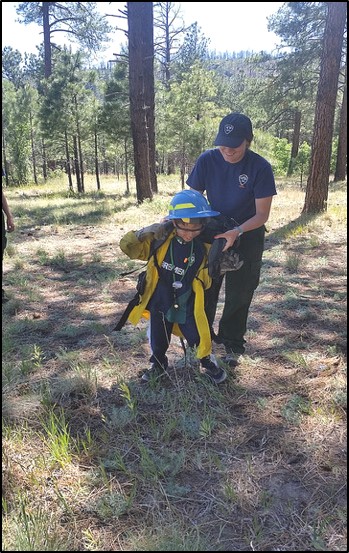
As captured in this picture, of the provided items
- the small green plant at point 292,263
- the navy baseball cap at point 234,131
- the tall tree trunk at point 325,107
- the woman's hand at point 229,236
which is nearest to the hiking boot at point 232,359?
the woman's hand at point 229,236

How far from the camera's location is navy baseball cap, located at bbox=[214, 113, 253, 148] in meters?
2.84

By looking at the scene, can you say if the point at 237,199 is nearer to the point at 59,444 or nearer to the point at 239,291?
the point at 239,291

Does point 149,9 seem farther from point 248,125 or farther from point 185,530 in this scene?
point 185,530

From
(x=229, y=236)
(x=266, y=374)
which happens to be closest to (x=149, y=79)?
(x=229, y=236)

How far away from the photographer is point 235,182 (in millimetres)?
3082

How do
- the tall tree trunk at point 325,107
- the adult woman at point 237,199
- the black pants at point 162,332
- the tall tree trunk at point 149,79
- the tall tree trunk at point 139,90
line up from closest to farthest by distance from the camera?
the adult woman at point 237,199
the black pants at point 162,332
the tall tree trunk at point 325,107
the tall tree trunk at point 139,90
the tall tree trunk at point 149,79

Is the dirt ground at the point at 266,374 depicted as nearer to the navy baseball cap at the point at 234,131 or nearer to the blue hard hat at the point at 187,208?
the blue hard hat at the point at 187,208

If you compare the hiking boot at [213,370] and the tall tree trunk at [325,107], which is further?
the tall tree trunk at [325,107]

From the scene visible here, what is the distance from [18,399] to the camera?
2902 millimetres

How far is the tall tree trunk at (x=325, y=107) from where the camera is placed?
8.78 m

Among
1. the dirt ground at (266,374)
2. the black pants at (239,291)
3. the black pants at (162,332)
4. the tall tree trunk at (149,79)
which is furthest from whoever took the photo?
the tall tree trunk at (149,79)

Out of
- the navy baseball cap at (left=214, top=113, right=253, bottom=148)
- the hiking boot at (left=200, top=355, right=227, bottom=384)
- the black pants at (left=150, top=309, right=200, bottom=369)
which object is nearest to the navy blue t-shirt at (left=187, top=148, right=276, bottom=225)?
the navy baseball cap at (left=214, top=113, right=253, bottom=148)

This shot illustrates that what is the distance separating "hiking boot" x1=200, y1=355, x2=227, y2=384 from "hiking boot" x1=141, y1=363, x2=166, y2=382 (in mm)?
319

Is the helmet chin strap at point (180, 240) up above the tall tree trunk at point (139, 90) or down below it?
below
